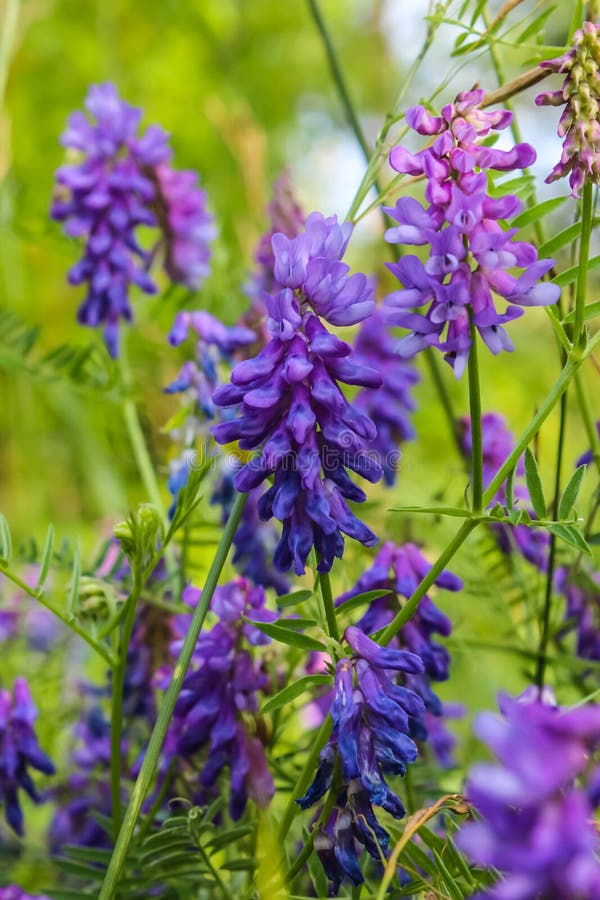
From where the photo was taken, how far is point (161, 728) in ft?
3.11

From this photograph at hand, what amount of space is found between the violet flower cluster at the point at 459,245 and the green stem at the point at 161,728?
0.25 m

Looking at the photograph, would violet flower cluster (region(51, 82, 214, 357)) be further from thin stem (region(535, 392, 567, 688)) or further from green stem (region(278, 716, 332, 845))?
green stem (region(278, 716, 332, 845))

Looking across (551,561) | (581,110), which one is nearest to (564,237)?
(581,110)

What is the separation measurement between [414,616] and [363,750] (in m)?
0.29

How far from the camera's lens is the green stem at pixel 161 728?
91cm

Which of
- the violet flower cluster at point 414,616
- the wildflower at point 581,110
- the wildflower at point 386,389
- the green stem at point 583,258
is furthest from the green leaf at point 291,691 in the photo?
the wildflower at point 386,389

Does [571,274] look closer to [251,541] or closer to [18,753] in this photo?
[251,541]

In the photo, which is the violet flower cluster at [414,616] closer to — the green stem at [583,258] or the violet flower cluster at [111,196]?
the green stem at [583,258]

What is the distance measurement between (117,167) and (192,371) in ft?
1.43

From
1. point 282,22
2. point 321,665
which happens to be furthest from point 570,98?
point 282,22

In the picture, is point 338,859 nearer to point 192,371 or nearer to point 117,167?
point 192,371

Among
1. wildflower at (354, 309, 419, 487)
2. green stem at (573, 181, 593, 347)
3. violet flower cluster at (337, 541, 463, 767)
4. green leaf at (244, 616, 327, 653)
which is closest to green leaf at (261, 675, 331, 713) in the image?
green leaf at (244, 616, 327, 653)

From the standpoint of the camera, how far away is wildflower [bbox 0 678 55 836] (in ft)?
4.13

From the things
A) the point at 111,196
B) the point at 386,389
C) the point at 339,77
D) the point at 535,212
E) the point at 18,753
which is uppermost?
the point at 339,77
